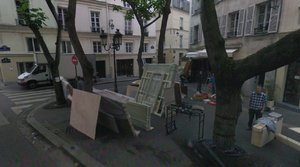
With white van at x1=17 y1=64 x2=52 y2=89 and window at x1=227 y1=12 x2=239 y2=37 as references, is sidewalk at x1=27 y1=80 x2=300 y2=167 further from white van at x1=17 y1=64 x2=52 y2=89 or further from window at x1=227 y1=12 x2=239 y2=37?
white van at x1=17 y1=64 x2=52 y2=89

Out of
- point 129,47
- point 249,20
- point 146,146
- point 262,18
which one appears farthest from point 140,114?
point 129,47

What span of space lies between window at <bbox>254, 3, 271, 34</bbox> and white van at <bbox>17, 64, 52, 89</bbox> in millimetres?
14821

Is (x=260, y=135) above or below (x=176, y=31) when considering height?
below

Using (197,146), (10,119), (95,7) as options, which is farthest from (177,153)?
(95,7)

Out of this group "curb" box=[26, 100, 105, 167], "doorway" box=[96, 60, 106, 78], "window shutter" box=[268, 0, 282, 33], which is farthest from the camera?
"doorway" box=[96, 60, 106, 78]

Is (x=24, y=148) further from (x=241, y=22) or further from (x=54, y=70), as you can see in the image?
(x=241, y=22)

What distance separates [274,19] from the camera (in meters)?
7.97

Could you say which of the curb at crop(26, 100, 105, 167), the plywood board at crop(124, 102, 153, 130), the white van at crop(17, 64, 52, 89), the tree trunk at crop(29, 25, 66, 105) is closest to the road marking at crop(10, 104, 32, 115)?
the tree trunk at crop(29, 25, 66, 105)

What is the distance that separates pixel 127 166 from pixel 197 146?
1619 mm

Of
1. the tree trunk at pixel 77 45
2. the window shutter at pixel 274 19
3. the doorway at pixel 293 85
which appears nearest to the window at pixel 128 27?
the window shutter at pixel 274 19

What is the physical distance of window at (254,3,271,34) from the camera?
8555 millimetres

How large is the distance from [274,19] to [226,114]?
7633 mm

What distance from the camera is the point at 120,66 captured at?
830 inches

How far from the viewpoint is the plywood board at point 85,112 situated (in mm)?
4172
